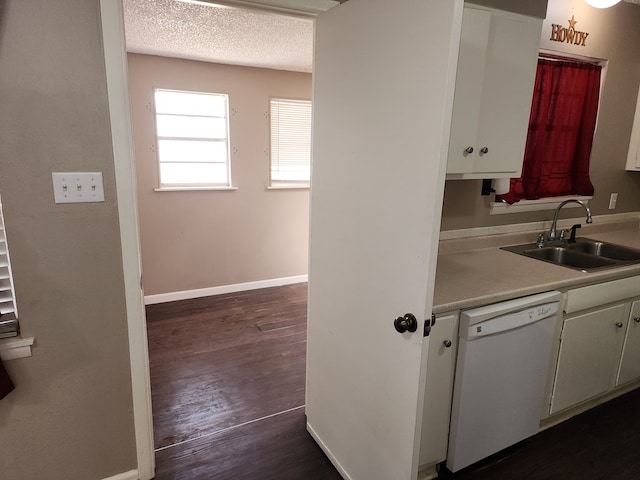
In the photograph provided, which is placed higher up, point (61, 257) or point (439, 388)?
point (61, 257)

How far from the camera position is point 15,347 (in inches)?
57.0

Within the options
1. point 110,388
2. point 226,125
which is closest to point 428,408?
point 110,388

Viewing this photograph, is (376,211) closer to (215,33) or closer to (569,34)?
(569,34)

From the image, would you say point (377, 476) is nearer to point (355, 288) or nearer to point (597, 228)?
point (355, 288)

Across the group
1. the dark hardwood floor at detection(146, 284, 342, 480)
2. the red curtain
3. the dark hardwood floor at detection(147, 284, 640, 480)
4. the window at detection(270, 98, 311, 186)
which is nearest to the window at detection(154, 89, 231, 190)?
the window at detection(270, 98, 311, 186)

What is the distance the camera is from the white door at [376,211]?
3.78 feet

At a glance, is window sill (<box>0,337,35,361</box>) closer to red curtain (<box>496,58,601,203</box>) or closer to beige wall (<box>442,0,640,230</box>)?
beige wall (<box>442,0,640,230</box>)

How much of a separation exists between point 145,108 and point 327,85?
2475 mm

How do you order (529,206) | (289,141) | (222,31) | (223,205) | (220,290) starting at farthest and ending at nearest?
(289,141) → (220,290) → (223,205) → (222,31) → (529,206)

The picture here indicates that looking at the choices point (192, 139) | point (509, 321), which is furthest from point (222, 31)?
point (509, 321)

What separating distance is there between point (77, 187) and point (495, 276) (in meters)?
1.85

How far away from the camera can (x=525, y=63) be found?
70.6 inches

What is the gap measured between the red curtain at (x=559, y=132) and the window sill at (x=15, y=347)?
8.28ft

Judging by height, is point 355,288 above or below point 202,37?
below
